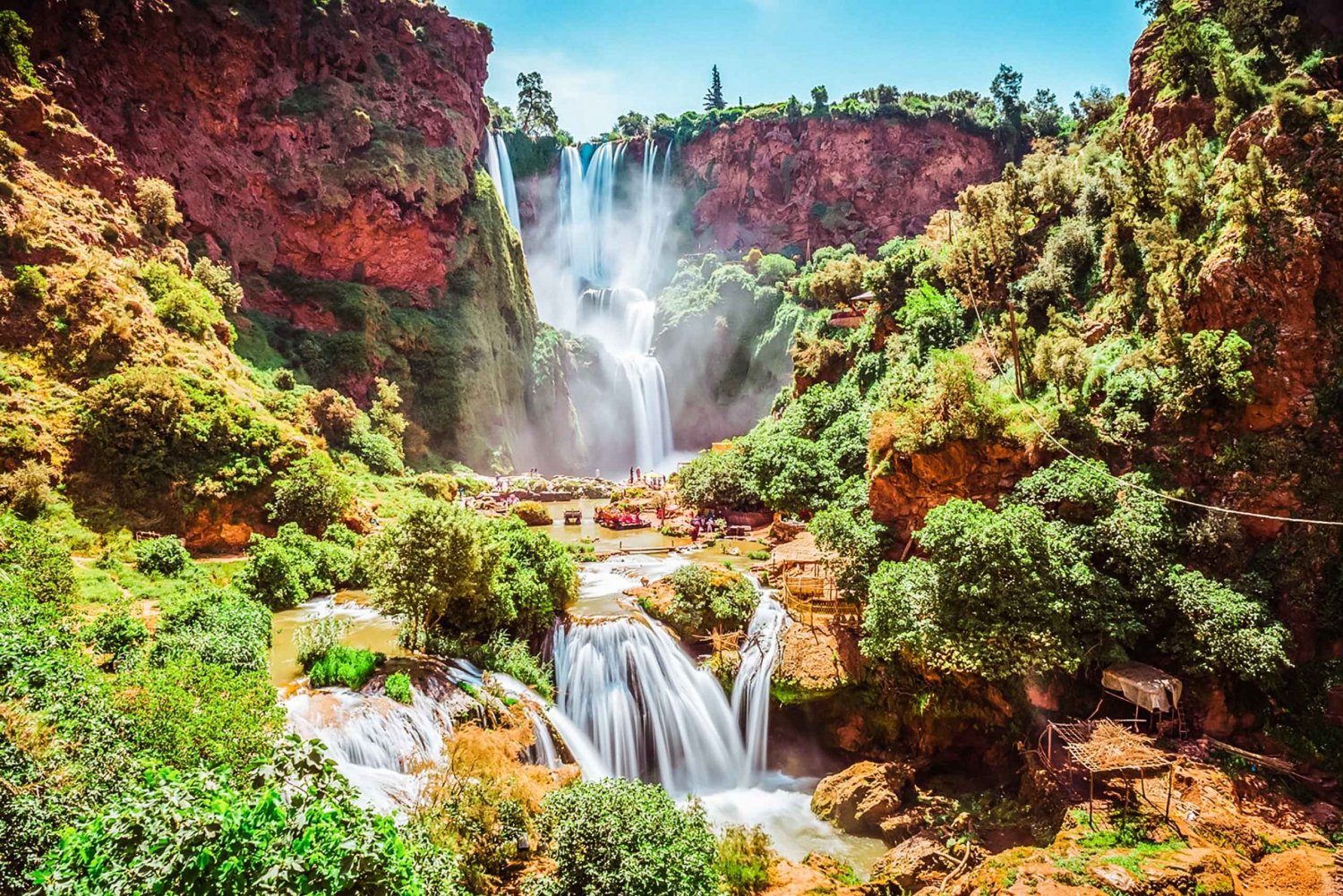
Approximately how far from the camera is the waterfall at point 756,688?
58.6 feet

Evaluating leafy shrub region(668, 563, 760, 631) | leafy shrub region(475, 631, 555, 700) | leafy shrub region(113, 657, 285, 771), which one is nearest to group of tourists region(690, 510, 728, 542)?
leafy shrub region(668, 563, 760, 631)

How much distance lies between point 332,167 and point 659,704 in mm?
38074

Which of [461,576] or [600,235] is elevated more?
[600,235]

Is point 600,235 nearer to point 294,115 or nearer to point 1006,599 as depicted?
point 294,115

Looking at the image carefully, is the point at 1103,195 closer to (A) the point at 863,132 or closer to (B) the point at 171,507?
(B) the point at 171,507

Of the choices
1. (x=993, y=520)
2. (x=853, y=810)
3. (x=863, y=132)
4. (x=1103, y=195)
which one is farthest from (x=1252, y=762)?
(x=863, y=132)

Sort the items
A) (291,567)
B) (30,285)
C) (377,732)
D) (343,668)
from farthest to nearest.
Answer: (30,285)
(291,567)
(343,668)
(377,732)

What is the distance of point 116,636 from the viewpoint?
12516mm

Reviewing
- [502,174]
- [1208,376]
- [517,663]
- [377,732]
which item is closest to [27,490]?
[377,732]

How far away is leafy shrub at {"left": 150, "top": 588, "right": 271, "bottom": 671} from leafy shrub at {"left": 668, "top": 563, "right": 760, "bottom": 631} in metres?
10.2

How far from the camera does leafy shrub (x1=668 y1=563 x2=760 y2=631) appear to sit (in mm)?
18938

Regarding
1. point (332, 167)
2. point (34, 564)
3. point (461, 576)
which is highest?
point (332, 167)

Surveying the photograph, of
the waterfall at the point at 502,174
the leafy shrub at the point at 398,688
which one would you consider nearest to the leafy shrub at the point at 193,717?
the leafy shrub at the point at 398,688

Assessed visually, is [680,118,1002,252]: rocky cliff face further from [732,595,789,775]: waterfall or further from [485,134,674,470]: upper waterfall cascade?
[732,595,789,775]: waterfall
